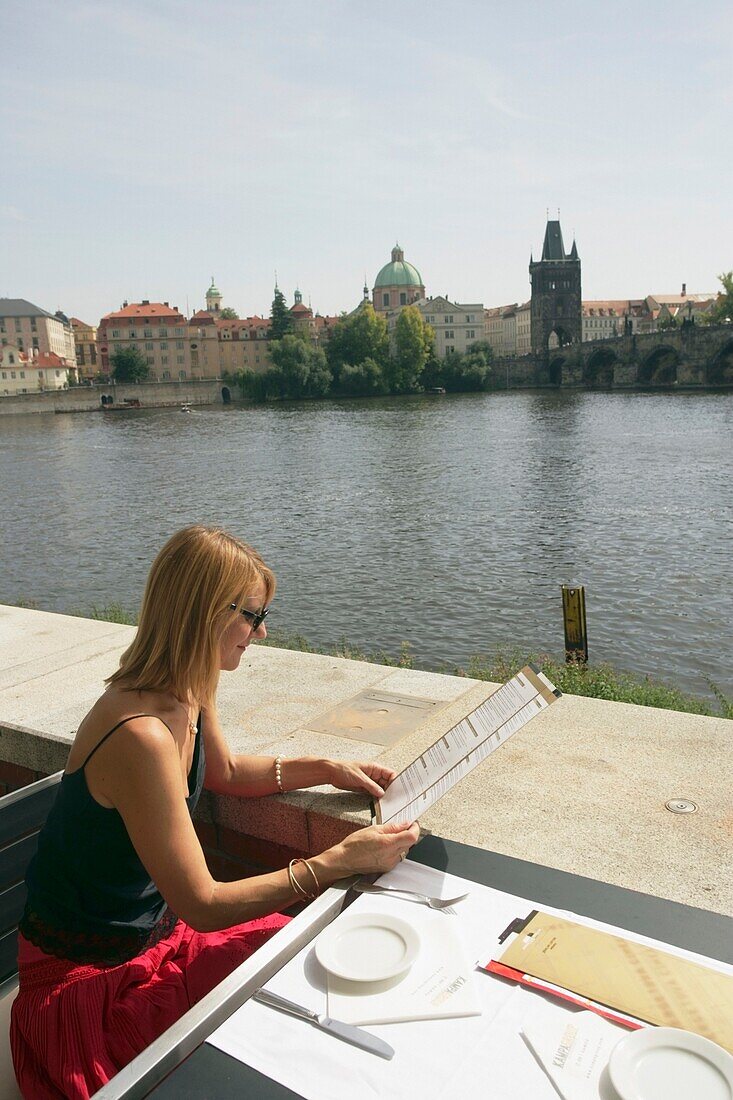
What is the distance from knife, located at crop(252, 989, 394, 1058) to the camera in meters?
1.39

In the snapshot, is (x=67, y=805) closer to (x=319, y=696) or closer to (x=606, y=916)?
(x=606, y=916)

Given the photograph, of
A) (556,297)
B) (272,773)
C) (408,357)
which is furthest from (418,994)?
(556,297)

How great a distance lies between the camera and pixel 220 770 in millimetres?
A: 2471

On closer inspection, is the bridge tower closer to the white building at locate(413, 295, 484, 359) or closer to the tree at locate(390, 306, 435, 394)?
the white building at locate(413, 295, 484, 359)

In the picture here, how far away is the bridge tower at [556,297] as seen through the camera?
10244 cm

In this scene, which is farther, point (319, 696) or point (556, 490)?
point (556, 490)

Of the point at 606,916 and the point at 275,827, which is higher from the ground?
the point at 606,916

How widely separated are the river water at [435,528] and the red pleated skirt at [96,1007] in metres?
7.45

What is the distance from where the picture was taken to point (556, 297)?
103062mm

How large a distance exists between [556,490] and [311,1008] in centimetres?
2138

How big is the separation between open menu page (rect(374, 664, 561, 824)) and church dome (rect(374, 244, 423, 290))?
125713 millimetres

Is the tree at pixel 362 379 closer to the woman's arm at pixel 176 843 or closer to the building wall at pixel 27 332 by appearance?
the building wall at pixel 27 332

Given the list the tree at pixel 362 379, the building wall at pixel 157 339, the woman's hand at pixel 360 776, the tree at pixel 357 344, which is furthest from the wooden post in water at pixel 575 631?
the building wall at pixel 157 339

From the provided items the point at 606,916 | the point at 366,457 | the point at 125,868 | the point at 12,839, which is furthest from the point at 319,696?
the point at 366,457
